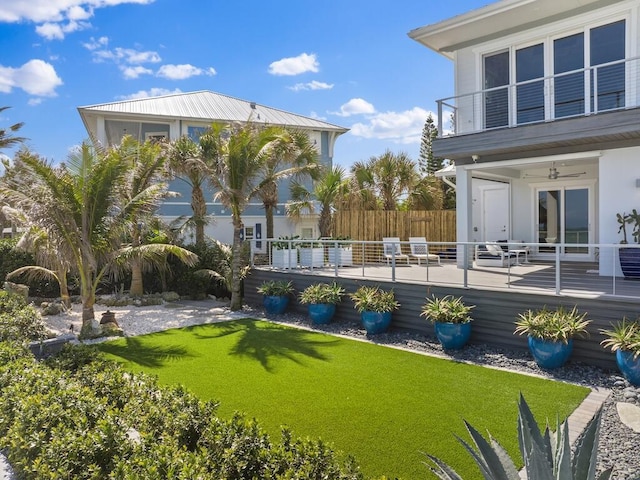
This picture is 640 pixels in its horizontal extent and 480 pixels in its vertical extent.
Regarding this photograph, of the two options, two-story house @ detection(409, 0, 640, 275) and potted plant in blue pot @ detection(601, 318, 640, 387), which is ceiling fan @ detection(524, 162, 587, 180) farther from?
potted plant in blue pot @ detection(601, 318, 640, 387)

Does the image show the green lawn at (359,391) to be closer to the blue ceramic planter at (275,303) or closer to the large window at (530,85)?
the blue ceramic planter at (275,303)

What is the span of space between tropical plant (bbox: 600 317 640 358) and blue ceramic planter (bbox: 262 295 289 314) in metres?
8.69

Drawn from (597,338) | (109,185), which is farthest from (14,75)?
(597,338)

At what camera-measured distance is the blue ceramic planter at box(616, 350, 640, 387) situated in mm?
7395

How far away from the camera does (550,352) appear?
829 cm

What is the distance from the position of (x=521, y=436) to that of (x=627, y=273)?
32.1 ft

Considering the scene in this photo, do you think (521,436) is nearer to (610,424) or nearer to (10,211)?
(610,424)

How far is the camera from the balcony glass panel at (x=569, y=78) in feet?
42.0

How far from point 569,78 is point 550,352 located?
28.4 ft

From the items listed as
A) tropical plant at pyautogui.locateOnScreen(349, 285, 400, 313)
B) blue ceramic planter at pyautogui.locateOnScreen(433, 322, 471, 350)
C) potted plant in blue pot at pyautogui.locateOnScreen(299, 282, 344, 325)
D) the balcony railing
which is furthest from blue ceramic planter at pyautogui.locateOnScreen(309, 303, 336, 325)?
the balcony railing

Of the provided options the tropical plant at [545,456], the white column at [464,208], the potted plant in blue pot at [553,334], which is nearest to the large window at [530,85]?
the white column at [464,208]

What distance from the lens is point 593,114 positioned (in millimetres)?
11070

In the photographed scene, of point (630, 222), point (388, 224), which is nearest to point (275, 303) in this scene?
point (388, 224)

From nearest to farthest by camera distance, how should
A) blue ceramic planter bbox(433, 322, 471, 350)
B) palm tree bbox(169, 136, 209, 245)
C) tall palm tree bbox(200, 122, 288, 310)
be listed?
1. blue ceramic planter bbox(433, 322, 471, 350)
2. tall palm tree bbox(200, 122, 288, 310)
3. palm tree bbox(169, 136, 209, 245)
